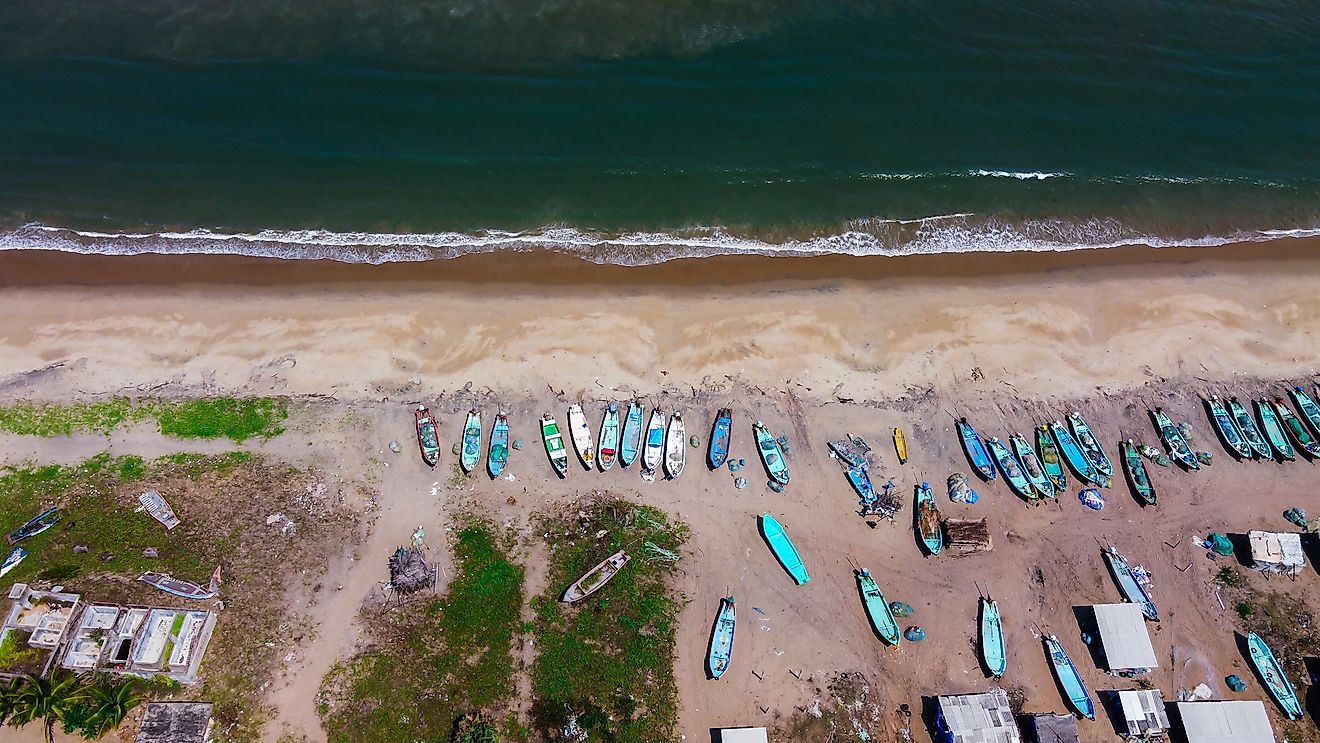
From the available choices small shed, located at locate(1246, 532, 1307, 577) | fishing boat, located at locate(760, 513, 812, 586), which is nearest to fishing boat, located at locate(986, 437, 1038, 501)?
small shed, located at locate(1246, 532, 1307, 577)

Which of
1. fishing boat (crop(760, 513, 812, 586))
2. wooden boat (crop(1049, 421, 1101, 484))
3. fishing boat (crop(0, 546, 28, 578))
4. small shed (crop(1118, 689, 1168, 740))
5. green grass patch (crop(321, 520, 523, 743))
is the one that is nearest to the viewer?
green grass patch (crop(321, 520, 523, 743))

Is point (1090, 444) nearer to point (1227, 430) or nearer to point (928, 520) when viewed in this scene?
point (1227, 430)

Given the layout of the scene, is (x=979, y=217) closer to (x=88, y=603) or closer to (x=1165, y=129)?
(x=1165, y=129)

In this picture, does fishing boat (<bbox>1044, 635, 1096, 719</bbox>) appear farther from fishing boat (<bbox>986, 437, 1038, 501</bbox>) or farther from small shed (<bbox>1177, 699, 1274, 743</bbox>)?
fishing boat (<bbox>986, 437, 1038, 501</bbox>)

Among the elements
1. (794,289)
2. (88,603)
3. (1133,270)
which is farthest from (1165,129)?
(88,603)

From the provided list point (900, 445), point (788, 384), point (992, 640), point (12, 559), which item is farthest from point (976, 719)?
point (12, 559)

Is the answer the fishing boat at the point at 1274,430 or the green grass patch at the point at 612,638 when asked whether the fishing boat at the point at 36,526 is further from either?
the fishing boat at the point at 1274,430
